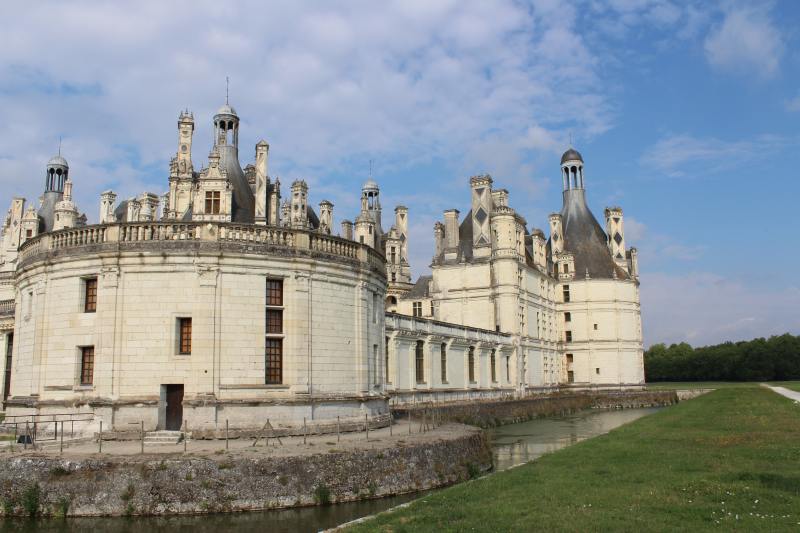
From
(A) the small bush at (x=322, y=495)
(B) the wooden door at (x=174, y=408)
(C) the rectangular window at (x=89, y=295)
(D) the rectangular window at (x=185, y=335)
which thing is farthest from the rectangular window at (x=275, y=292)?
(A) the small bush at (x=322, y=495)

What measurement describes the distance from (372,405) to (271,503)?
29.5 feet

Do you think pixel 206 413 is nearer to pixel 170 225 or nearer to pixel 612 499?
Answer: pixel 170 225

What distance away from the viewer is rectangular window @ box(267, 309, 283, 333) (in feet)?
70.2

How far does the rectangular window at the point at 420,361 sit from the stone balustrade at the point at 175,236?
18.8 meters

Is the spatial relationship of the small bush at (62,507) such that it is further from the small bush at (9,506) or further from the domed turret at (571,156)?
the domed turret at (571,156)

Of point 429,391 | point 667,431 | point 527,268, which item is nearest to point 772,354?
point 527,268

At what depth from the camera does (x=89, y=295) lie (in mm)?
21031

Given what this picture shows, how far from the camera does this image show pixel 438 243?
6219 cm

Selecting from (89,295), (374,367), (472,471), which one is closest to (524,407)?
(374,367)

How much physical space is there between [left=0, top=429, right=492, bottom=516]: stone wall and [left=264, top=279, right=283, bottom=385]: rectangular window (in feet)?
18.4

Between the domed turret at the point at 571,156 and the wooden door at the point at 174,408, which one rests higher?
the domed turret at the point at 571,156

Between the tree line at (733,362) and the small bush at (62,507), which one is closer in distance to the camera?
the small bush at (62,507)

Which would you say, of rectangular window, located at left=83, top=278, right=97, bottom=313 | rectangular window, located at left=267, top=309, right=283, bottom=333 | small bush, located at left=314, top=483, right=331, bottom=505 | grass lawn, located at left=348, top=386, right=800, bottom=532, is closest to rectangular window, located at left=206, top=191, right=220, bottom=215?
rectangular window, located at left=83, top=278, right=97, bottom=313

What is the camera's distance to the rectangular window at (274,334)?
21141mm
